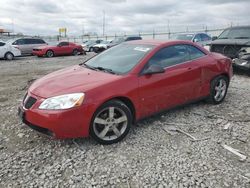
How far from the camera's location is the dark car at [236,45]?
8.59 meters

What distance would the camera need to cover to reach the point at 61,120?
341 centimetres

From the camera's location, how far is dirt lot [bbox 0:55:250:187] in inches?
120

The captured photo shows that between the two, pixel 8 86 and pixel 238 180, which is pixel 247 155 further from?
pixel 8 86

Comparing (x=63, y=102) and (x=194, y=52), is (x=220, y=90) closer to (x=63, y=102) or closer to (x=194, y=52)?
(x=194, y=52)

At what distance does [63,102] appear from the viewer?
3475mm

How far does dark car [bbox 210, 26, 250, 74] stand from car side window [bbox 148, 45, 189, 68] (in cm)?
447

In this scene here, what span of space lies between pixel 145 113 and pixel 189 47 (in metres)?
1.79

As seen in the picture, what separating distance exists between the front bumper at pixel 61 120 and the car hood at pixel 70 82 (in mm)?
205

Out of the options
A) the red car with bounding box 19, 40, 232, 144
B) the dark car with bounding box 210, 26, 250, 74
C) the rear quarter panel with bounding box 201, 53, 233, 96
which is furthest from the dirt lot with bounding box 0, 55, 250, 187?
the dark car with bounding box 210, 26, 250, 74

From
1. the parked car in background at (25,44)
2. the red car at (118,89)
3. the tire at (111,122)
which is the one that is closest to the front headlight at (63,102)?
the red car at (118,89)

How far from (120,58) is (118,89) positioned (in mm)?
958

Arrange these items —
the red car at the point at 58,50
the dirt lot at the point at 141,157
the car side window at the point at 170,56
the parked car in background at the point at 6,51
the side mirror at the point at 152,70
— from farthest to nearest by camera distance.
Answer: the red car at the point at 58,50 < the parked car in background at the point at 6,51 < the car side window at the point at 170,56 < the side mirror at the point at 152,70 < the dirt lot at the point at 141,157

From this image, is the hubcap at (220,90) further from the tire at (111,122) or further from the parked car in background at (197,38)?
the parked car in background at (197,38)

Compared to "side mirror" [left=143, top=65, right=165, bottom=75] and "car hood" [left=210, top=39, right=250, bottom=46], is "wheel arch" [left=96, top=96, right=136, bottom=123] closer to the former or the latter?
"side mirror" [left=143, top=65, right=165, bottom=75]
